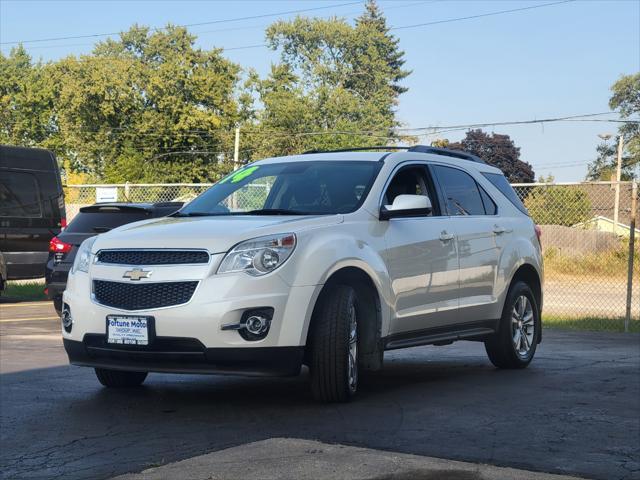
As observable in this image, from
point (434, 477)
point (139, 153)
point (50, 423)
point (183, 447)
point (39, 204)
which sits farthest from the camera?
point (139, 153)

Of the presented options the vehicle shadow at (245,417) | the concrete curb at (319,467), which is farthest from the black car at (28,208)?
the concrete curb at (319,467)

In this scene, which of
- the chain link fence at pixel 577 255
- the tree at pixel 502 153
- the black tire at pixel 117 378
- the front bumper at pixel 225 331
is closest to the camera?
the front bumper at pixel 225 331

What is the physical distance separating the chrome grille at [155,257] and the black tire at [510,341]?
137 inches

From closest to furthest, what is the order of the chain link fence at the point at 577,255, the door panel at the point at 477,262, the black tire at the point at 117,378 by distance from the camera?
the black tire at the point at 117,378, the door panel at the point at 477,262, the chain link fence at the point at 577,255

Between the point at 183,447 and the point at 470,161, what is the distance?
4.96 metres

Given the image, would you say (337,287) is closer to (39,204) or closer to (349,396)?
(349,396)

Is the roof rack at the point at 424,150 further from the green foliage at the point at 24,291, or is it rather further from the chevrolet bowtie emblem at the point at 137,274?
the green foliage at the point at 24,291

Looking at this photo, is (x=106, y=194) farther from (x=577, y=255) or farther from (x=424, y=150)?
(x=424, y=150)

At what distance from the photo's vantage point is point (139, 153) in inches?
3019

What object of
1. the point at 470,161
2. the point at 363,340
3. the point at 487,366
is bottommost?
the point at 487,366

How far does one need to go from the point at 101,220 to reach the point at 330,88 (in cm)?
8418

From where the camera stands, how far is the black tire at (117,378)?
830cm

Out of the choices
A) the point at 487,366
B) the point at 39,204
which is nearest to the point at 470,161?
the point at 487,366

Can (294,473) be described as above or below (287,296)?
below
